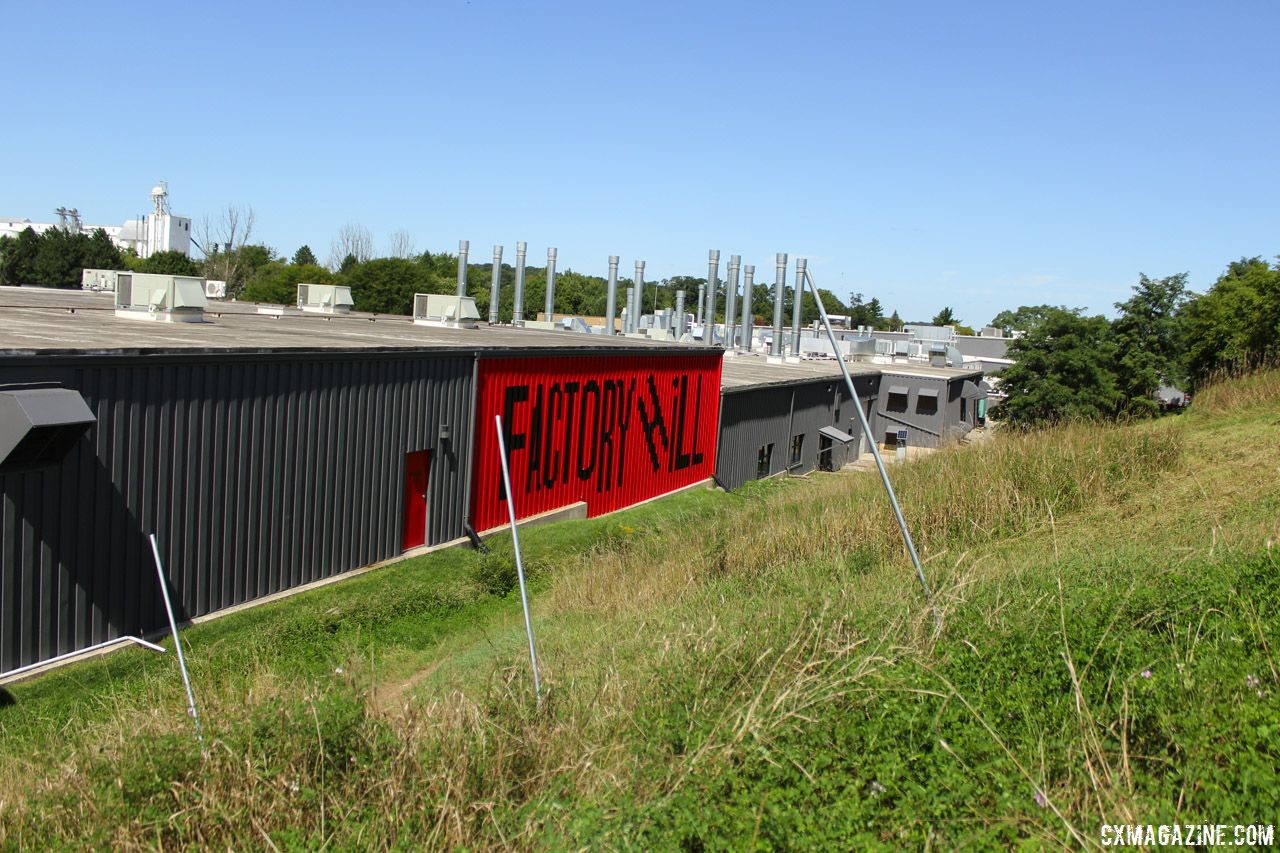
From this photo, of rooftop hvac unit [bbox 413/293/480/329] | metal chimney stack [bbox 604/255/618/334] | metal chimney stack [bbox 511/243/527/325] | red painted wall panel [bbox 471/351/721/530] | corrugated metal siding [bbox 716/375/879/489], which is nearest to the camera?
red painted wall panel [bbox 471/351/721/530]

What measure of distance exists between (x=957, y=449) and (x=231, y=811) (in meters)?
11.8

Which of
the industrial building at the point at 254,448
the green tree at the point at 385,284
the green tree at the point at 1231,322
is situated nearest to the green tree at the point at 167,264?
the green tree at the point at 385,284

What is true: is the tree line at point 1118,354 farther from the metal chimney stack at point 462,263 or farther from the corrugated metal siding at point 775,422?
the metal chimney stack at point 462,263

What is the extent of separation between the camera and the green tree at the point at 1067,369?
3859 centimetres

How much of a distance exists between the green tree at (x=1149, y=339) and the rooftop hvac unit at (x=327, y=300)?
1053 inches

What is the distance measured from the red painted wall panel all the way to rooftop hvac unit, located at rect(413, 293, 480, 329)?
16.4 ft

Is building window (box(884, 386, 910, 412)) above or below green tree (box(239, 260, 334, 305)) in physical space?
below

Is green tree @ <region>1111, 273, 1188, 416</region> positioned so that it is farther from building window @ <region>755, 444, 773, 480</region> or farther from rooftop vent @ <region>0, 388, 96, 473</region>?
rooftop vent @ <region>0, 388, 96, 473</region>

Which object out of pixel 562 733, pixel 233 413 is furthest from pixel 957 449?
pixel 562 733

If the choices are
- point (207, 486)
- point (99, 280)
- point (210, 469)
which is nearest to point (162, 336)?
point (210, 469)

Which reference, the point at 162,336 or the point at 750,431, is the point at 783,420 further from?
the point at 162,336

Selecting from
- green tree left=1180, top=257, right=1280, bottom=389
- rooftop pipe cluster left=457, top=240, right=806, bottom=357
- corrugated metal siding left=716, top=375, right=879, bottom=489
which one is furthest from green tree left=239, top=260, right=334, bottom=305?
green tree left=1180, top=257, right=1280, bottom=389

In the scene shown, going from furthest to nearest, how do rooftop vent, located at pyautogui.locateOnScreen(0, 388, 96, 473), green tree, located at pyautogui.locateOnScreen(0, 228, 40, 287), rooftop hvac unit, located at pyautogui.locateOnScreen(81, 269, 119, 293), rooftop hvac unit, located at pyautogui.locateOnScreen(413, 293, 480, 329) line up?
green tree, located at pyautogui.locateOnScreen(0, 228, 40, 287) → rooftop hvac unit, located at pyautogui.locateOnScreen(81, 269, 119, 293) → rooftop hvac unit, located at pyautogui.locateOnScreen(413, 293, 480, 329) → rooftop vent, located at pyautogui.locateOnScreen(0, 388, 96, 473)

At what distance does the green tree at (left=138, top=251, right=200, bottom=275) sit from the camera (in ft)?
167
